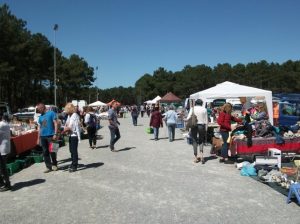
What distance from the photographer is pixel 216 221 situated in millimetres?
5535

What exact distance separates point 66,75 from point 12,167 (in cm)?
6501

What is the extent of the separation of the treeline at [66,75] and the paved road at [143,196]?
110 ft

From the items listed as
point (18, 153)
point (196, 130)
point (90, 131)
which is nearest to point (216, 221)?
point (196, 130)

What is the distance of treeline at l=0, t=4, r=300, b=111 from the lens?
4469 cm

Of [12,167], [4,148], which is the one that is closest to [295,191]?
[4,148]

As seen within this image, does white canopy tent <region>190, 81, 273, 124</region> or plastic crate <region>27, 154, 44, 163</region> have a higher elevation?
white canopy tent <region>190, 81, 273, 124</region>

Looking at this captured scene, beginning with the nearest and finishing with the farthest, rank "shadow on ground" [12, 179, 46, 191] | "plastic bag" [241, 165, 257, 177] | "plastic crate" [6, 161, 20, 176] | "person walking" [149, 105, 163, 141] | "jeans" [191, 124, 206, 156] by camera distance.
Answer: "shadow on ground" [12, 179, 46, 191], "plastic bag" [241, 165, 257, 177], "plastic crate" [6, 161, 20, 176], "jeans" [191, 124, 206, 156], "person walking" [149, 105, 163, 141]

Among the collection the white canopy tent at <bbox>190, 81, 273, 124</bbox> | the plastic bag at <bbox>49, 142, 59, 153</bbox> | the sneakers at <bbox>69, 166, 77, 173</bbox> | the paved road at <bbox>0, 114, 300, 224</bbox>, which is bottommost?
the paved road at <bbox>0, 114, 300, 224</bbox>

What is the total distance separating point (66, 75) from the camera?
7281 cm

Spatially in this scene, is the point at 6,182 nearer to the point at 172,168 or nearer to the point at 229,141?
the point at 172,168

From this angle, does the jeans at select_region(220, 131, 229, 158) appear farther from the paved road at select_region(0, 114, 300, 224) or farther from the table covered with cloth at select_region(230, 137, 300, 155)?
the paved road at select_region(0, 114, 300, 224)

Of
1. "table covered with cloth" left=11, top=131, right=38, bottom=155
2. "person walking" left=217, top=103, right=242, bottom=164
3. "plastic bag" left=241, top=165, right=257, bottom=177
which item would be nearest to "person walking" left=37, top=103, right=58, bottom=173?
"table covered with cloth" left=11, top=131, right=38, bottom=155

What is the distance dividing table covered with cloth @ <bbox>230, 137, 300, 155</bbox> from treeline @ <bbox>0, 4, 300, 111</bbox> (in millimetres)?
33865

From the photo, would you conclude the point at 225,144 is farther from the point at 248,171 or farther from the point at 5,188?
the point at 5,188
